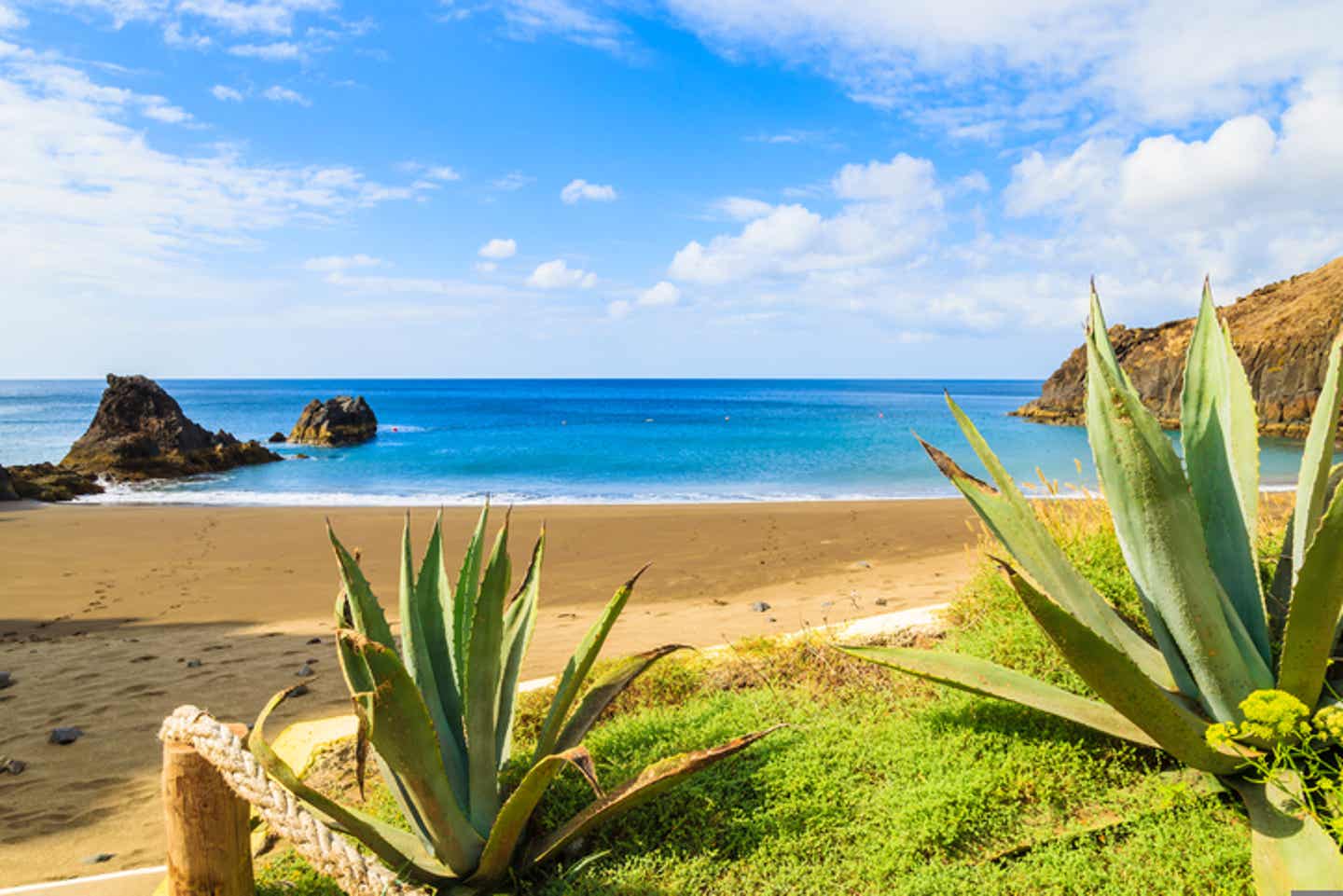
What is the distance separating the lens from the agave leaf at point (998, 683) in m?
2.87

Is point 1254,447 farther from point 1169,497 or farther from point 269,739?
point 269,739

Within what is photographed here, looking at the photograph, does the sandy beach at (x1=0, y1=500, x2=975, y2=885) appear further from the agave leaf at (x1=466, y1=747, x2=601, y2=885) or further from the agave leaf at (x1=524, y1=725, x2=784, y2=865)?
the agave leaf at (x1=524, y1=725, x2=784, y2=865)

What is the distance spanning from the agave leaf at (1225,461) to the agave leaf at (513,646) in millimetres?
2365

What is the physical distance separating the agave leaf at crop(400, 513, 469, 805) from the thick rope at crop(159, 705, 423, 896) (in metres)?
0.50

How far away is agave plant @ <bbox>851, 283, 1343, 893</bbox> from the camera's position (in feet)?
7.54

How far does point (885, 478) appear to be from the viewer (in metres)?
25.4

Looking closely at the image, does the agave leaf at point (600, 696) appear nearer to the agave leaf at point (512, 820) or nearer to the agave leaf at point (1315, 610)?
the agave leaf at point (512, 820)

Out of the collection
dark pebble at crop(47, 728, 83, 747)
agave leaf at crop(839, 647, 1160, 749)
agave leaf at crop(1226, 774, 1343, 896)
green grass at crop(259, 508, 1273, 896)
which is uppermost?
agave leaf at crop(839, 647, 1160, 749)

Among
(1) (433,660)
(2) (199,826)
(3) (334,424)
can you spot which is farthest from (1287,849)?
(3) (334,424)

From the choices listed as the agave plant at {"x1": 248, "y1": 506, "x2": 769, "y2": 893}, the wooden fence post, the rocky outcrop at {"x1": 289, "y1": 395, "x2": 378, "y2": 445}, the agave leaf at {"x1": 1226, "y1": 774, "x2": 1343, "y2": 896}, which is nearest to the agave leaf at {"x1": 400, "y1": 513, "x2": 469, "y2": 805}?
the agave plant at {"x1": 248, "y1": 506, "x2": 769, "y2": 893}

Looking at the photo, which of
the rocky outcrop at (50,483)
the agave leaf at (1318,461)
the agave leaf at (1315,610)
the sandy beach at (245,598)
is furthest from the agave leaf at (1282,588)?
the rocky outcrop at (50,483)

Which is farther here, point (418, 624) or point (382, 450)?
point (382, 450)

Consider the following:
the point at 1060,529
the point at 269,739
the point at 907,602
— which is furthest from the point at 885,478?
the point at 269,739

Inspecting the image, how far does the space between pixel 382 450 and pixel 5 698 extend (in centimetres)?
3239
